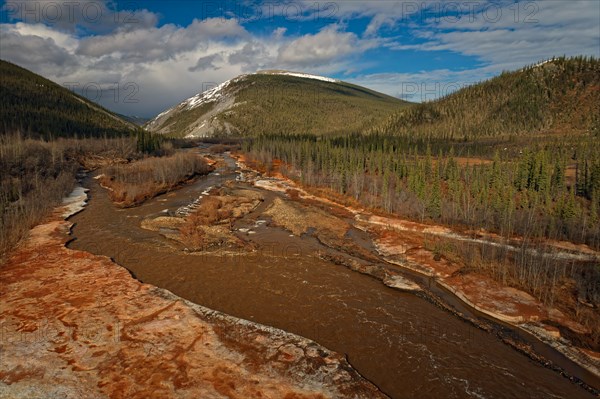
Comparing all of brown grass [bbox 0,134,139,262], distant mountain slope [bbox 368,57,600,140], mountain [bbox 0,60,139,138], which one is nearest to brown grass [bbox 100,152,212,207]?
brown grass [bbox 0,134,139,262]

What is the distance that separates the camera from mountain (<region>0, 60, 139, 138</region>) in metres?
122

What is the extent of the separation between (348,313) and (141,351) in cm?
1319

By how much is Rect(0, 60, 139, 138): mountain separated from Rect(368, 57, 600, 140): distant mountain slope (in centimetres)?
13173

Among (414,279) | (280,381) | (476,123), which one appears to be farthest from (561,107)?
(280,381)

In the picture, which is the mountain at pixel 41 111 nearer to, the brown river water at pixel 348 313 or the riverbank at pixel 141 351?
the brown river water at pixel 348 313

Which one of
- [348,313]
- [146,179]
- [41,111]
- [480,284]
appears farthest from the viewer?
[41,111]

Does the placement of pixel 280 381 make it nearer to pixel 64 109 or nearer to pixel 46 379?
pixel 46 379

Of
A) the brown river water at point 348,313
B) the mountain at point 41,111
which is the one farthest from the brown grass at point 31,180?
the mountain at point 41,111

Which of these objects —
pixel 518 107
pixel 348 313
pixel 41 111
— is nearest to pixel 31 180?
pixel 348 313

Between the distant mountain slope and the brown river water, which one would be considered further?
the distant mountain slope

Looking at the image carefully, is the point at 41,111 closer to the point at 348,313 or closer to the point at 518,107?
the point at 348,313

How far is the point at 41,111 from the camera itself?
138 metres

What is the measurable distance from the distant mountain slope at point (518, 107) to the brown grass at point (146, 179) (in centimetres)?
10452

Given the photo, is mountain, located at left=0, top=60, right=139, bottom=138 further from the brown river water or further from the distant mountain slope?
the distant mountain slope
